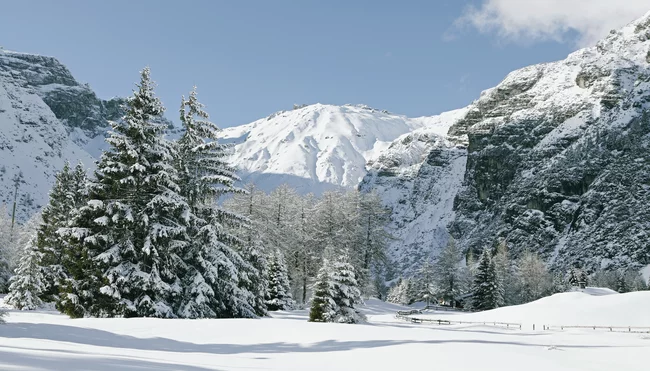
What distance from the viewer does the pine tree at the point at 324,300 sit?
2627 cm

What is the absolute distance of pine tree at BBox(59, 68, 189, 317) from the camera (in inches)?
771

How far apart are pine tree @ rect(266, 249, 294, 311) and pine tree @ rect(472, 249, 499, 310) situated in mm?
30537

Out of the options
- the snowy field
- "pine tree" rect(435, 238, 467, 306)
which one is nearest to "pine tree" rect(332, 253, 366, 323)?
the snowy field

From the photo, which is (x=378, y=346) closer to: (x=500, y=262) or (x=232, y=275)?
(x=232, y=275)

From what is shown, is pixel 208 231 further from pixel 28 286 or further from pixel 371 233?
pixel 371 233

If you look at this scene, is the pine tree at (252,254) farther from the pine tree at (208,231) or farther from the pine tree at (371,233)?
the pine tree at (371,233)

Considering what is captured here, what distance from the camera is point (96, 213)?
2094 cm

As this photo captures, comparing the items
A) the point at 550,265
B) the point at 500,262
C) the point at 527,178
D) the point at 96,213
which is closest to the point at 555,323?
the point at 96,213

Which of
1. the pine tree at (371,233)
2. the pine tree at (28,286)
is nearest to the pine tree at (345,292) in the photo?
the pine tree at (28,286)

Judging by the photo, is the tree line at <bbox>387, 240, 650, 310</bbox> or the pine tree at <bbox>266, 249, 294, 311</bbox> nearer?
the pine tree at <bbox>266, 249, 294, 311</bbox>

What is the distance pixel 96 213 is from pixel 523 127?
186m

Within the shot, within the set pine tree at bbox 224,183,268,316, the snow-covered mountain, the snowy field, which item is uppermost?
the snow-covered mountain

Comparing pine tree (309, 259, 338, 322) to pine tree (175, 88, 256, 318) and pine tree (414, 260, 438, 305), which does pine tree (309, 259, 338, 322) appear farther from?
pine tree (414, 260, 438, 305)

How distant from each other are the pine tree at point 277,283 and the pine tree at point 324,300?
11.7m
